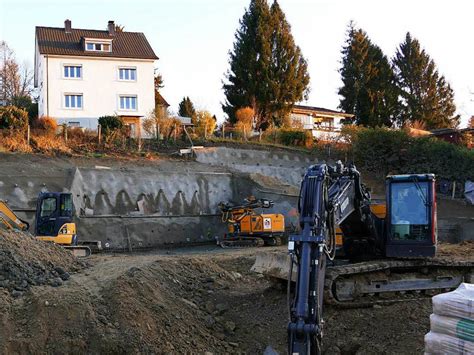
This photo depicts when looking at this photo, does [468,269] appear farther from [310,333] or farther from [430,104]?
[430,104]

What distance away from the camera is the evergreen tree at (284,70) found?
4506 cm

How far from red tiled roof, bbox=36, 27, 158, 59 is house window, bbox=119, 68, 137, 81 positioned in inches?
38.1

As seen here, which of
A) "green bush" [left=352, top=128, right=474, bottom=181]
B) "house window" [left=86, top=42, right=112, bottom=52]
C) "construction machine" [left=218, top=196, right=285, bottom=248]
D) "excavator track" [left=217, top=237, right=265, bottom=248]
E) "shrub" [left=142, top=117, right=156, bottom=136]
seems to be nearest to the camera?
"excavator track" [left=217, top=237, right=265, bottom=248]

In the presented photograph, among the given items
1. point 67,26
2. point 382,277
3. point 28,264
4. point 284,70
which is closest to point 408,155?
point 284,70

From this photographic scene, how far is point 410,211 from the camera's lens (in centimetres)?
1155

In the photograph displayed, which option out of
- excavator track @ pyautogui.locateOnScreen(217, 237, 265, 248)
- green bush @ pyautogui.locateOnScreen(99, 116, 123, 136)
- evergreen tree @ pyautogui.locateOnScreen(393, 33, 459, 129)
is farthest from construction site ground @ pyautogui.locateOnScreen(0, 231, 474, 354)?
evergreen tree @ pyautogui.locateOnScreen(393, 33, 459, 129)

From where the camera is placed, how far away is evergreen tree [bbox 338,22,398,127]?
51.3 m

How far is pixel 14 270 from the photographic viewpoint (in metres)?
10.3

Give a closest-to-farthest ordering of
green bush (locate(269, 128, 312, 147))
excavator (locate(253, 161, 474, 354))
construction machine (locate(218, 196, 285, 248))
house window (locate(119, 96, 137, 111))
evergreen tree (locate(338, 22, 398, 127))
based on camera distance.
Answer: excavator (locate(253, 161, 474, 354)) < construction machine (locate(218, 196, 285, 248)) < green bush (locate(269, 128, 312, 147)) < house window (locate(119, 96, 137, 111)) < evergreen tree (locate(338, 22, 398, 127))

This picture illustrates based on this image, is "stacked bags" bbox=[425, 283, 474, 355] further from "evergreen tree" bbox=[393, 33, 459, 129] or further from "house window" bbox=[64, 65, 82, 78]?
"evergreen tree" bbox=[393, 33, 459, 129]

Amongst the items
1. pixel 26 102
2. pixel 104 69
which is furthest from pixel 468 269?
pixel 26 102

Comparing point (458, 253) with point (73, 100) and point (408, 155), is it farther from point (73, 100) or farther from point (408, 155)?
point (73, 100)

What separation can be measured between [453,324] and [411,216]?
17.1 feet

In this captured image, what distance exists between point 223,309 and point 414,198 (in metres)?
4.19
